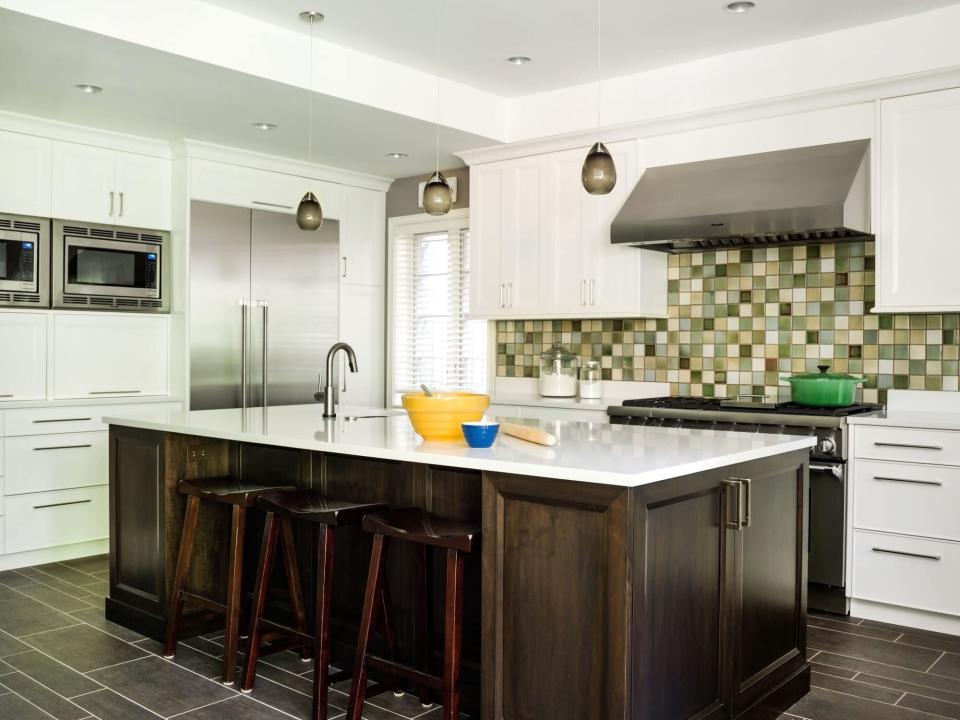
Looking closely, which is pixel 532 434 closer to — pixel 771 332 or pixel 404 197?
pixel 771 332

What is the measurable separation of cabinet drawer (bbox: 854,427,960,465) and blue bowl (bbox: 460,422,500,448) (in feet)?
6.68

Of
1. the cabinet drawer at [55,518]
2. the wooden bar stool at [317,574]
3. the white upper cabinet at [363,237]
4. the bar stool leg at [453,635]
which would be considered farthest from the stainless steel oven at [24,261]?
the bar stool leg at [453,635]

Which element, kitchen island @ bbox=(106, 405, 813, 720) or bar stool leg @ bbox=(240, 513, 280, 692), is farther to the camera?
bar stool leg @ bbox=(240, 513, 280, 692)

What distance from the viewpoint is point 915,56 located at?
155 inches

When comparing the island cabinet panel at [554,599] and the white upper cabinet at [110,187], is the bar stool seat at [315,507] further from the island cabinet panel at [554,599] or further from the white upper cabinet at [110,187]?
the white upper cabinet at [110,187]

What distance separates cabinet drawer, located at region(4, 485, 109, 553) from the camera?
15.4ft

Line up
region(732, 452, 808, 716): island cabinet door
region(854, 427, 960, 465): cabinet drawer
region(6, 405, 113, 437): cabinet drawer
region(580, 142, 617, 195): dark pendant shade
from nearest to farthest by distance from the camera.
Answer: region(732, 452, 808, 716): island cabinet door → region(580, 142, 617, 195): dark pendant shade → region(854, 427, 960, 465): cabinet drawer → region(6, 405, 113, 437): cabinet drawer

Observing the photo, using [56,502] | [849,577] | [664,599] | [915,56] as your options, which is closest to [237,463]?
[56,502]

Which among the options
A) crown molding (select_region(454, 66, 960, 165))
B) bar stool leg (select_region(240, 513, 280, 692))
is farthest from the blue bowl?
crown molding (select_region(454, 66, 960, 165))

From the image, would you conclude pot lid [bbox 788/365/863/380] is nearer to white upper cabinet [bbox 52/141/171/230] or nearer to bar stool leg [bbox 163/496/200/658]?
bar stool leg [bbox 163/496/200/658]

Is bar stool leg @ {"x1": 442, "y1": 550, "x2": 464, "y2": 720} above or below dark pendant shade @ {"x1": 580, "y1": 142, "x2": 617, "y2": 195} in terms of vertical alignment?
below

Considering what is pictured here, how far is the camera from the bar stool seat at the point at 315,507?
2.77m

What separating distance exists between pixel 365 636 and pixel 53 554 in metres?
3.04

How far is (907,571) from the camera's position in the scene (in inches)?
147
